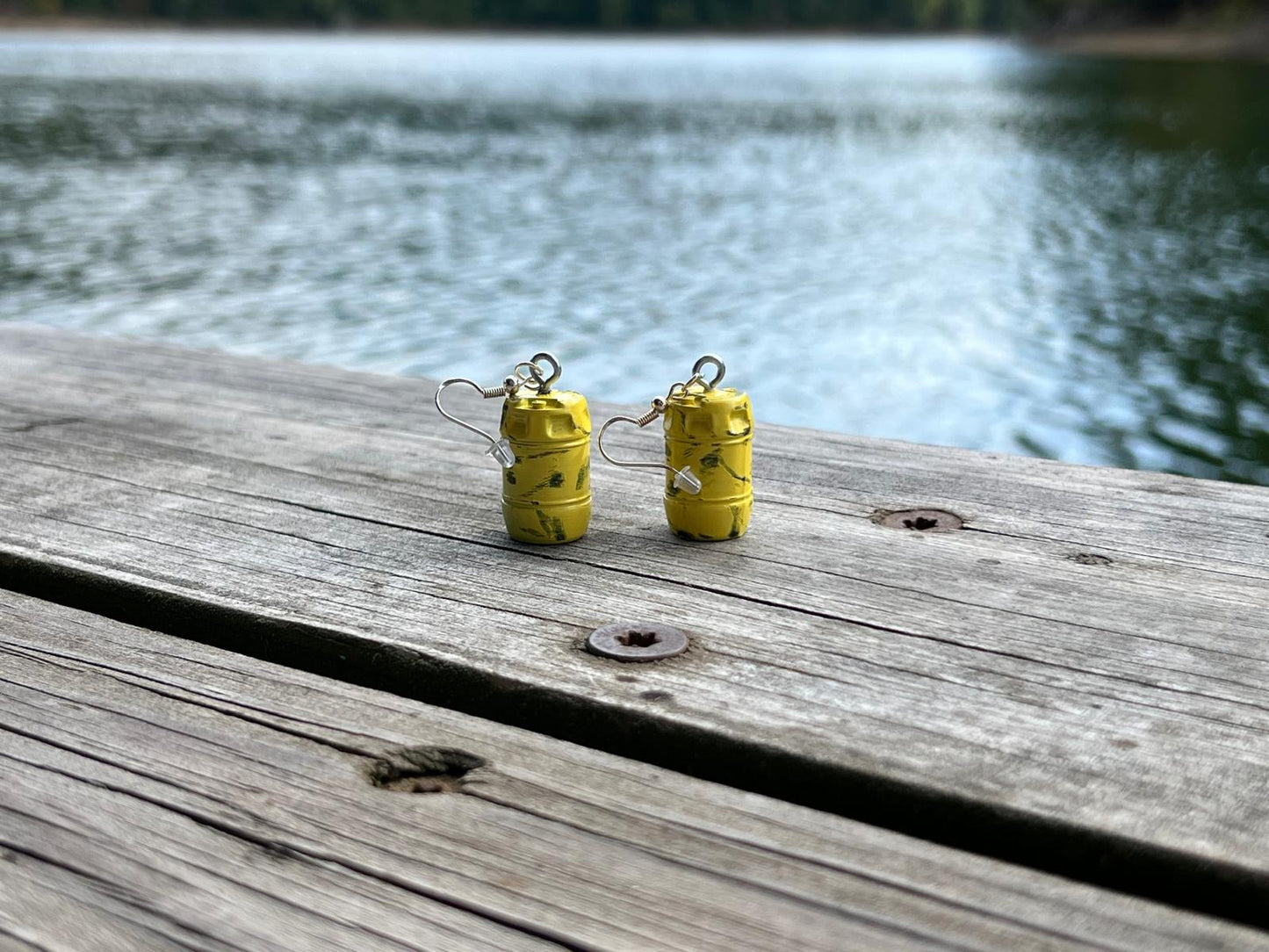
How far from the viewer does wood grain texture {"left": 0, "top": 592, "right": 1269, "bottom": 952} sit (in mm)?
1154

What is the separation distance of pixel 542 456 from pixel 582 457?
0.07m

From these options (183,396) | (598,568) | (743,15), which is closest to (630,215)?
(183,396)

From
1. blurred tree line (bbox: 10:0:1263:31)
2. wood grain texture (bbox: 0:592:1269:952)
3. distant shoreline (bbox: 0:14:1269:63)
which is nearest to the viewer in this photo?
wood grain texture (bbox: 0:592:1269:952)

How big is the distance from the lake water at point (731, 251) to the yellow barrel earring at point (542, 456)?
6008 mm

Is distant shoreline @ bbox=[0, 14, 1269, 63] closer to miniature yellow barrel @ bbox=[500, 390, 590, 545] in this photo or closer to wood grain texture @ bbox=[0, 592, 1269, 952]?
miniature yellow barrel @ bbox=[500, 390, 590, 545]

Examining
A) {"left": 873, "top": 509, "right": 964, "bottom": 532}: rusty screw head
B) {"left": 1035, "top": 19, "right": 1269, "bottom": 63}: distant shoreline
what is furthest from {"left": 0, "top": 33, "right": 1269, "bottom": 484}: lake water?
{"left": 1035, "top": 19, "right": 1269, "bottom": 63}: distant shoreline

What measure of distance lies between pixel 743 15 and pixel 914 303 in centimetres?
10295

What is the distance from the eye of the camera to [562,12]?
106 m

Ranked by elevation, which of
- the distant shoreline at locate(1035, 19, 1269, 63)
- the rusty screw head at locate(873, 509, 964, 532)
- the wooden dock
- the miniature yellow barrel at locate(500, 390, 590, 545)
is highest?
the distant shoreline at locate(1035, 19, 1269, 63)

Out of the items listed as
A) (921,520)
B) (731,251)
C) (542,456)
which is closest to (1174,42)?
(731,251)

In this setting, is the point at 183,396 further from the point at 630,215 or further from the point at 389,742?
the point at 630,215

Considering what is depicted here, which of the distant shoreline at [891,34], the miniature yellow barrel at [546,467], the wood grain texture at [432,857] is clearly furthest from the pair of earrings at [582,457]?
the distant shoreline at [891,34]

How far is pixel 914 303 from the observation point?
11180mm

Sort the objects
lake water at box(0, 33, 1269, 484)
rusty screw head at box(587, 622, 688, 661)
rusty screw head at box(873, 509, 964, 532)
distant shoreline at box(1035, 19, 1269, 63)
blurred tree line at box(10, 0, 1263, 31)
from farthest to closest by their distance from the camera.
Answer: blurred tree line at box(10, 0, 1263, 31) → distant shoreline at box(1035, 19, 1269, 63) → lake water at box(0, 33, 1269, 484) → rusty screw head at box(873, 509, 964, 532) → rusty screw head at box(587, 622, 688, 661)
